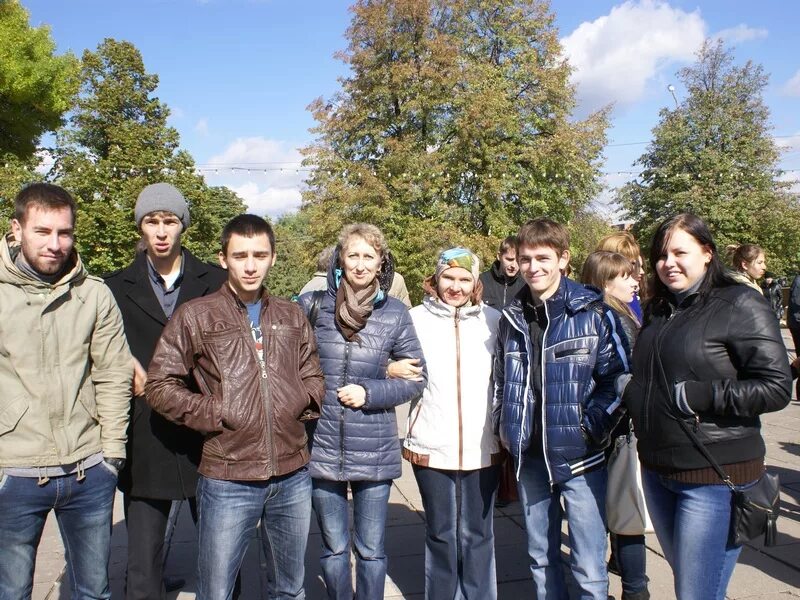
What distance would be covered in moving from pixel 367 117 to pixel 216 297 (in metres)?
19.6

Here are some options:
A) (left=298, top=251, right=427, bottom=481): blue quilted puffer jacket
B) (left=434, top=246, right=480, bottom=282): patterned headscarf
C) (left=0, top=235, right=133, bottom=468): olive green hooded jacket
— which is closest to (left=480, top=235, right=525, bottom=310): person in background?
(left=434, top=246, right=480, bottom=282): patterned headscarf

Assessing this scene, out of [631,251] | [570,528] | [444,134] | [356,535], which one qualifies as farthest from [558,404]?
[444,134]

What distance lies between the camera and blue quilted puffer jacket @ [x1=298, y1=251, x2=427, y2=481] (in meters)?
2.98

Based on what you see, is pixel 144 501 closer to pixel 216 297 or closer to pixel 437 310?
pixel 216 297

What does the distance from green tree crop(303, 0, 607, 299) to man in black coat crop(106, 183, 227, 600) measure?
54.1 ft

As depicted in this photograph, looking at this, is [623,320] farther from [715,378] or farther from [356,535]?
[356,535]

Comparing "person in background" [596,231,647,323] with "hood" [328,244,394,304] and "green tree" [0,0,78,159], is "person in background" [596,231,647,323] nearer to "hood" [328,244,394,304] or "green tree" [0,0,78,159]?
"hood" [328,244,394,304]

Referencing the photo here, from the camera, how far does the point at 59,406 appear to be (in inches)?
99.4

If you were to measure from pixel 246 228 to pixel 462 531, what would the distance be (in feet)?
5.86

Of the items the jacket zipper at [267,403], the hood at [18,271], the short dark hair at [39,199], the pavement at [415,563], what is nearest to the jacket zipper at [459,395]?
the jacket zipper at [267,403]

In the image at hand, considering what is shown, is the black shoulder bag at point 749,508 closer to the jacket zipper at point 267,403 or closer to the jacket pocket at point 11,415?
the jacket zipper at point 267,403

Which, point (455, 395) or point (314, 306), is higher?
point (314, 306)

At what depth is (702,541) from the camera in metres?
2.43

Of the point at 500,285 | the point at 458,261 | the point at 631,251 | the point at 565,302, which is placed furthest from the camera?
the point at 500,285
